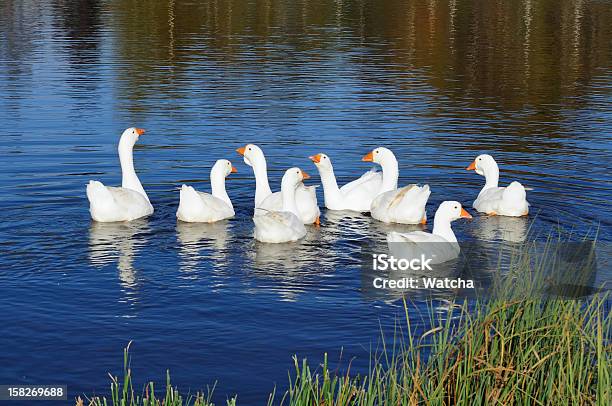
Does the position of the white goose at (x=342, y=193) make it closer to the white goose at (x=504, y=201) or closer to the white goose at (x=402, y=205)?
the white goose at (x=402, y=205)

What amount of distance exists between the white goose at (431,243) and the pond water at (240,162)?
69 centimetres

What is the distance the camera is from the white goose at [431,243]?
15336 millimetres

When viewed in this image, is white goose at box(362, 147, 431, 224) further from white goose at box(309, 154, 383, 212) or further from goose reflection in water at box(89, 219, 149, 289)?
goose reflection in water at box(89, 219, 149, 289)

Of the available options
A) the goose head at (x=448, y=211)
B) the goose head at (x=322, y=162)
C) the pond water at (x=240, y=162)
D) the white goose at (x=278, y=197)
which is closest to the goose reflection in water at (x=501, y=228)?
the pond water at (x=240, y=162)

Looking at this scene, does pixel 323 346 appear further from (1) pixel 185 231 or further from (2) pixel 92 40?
(2) pixel 92 40

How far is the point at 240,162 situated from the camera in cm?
2392

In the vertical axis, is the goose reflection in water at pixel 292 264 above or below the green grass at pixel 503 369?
below

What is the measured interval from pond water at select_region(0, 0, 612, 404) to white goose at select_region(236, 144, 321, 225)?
1.33 ft

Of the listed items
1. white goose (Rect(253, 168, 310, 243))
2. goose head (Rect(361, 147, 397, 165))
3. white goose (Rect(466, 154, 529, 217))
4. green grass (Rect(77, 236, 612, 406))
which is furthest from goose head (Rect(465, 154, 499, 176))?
green grass (Rect(77, 236, 612, 406))

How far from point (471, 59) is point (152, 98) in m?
17.2

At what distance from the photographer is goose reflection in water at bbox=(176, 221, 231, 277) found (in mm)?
15820

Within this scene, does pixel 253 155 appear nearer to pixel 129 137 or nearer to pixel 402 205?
pixel 129 137

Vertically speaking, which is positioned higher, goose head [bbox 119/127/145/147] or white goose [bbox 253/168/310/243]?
goose head [bbox 119/127/145/147]

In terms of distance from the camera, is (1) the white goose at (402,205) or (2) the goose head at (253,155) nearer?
(1) the white goose at (402,205)
